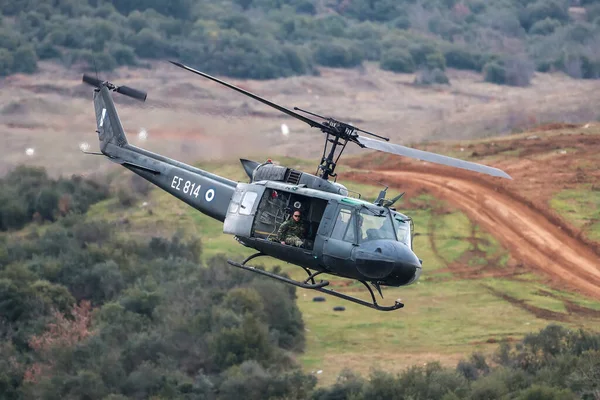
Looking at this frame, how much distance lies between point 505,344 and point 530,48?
81197 mm

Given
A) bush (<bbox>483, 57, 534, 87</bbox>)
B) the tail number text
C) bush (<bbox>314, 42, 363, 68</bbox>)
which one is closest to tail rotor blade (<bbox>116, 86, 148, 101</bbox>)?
the tail number text

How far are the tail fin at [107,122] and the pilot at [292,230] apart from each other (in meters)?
8.22

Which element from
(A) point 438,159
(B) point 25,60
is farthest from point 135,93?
(B) point 25,60

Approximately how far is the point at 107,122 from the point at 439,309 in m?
17.2

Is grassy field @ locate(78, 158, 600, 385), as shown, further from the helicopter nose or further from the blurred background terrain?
the helicopter nose

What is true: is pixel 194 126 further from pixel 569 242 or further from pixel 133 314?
pixel 569 242

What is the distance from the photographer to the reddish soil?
144 ft

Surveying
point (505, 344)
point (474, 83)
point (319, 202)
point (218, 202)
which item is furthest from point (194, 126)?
point (474, 83)

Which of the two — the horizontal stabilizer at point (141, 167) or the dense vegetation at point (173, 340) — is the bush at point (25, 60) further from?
the horizontal stabilizer at point (141, 167)

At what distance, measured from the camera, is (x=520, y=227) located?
4709 cm

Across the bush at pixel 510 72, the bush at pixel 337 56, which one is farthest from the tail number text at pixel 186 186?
the bush at pixel 337 56

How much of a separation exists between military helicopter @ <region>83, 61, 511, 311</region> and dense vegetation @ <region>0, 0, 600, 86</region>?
60.3 metres

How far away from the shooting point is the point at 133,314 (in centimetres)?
4400

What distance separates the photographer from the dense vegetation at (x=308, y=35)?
92688 mm
